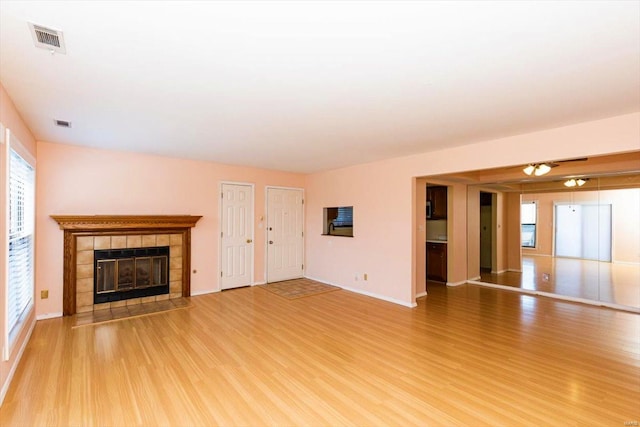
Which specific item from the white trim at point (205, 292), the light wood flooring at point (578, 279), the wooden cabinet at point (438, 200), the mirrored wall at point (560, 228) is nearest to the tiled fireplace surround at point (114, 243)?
the white trim at point (205, 292)

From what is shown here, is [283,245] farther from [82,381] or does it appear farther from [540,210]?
[540,210]

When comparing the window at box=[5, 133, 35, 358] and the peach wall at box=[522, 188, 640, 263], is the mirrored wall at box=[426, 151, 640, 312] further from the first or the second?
the window at box=[5, 133, 35, 358]

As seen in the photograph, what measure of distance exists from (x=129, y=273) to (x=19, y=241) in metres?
1.74

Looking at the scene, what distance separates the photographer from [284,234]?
676 centimetres

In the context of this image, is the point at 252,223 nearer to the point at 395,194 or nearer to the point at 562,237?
the point at 395,194

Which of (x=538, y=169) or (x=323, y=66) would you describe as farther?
(x=538, y=169)

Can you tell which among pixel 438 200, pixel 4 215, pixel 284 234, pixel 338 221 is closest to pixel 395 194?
pixel 338 221

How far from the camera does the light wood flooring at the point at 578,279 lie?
4978 millimetres

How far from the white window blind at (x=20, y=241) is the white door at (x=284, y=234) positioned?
3.71 metres

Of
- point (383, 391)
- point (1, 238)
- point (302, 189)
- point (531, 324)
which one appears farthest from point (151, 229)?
point (531, 324)

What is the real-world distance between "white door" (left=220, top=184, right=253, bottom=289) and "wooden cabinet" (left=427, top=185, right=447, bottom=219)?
412 centimetres

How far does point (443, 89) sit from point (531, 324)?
11.5 feet

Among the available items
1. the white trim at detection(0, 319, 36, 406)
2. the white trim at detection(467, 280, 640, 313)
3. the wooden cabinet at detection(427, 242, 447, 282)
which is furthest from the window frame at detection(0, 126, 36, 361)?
the white trim at detection(467, 280, 640, 313)

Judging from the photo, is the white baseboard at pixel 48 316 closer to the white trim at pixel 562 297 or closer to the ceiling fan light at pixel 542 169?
the white trim at pixel 562 297
